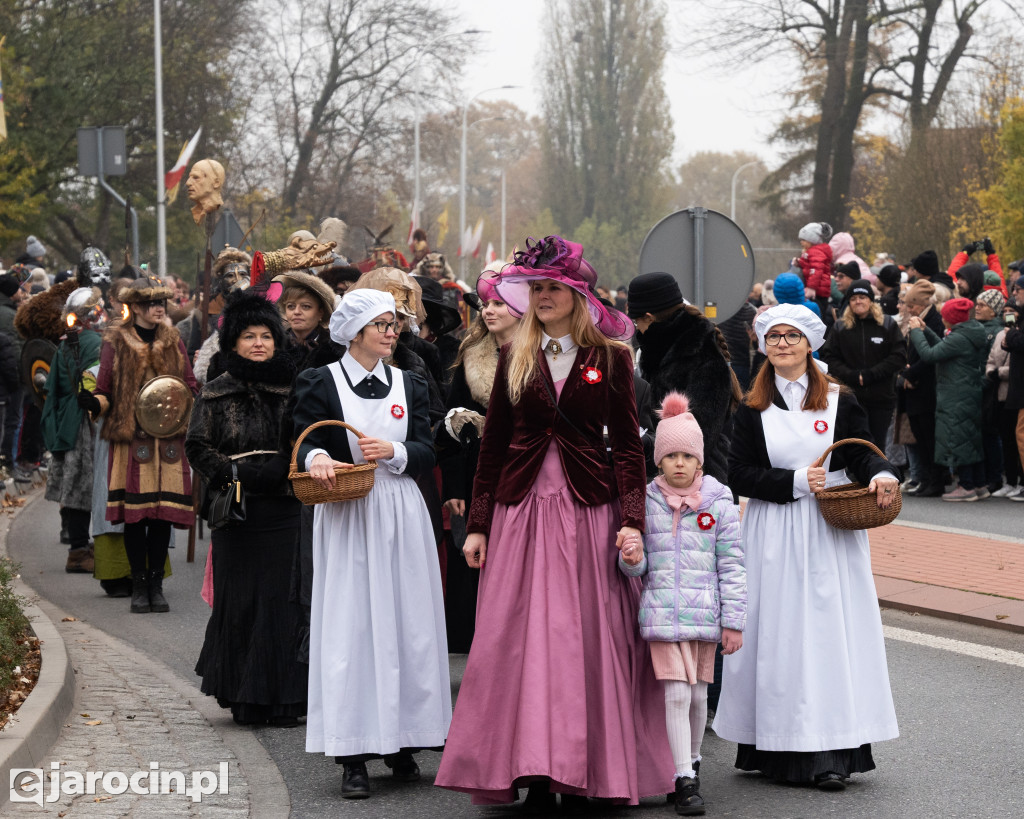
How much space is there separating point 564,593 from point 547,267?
1.20 metres

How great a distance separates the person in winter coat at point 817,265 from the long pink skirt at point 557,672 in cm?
1060

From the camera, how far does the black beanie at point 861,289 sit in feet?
46.1

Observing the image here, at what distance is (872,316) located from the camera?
1402cm

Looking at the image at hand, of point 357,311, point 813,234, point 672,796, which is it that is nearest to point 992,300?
point 813,234

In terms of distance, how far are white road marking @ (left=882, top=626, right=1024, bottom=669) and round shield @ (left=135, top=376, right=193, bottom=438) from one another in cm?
476

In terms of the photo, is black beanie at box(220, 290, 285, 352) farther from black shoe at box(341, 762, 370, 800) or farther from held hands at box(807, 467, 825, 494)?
held hands at box(807, 467, 825, 494)

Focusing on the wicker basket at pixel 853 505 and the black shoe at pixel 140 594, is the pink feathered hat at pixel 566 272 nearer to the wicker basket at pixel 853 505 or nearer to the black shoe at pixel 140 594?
the wicker basket at pixel 853 505

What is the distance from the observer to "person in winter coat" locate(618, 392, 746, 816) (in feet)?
17.6

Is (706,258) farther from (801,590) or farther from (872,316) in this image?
(801,590)

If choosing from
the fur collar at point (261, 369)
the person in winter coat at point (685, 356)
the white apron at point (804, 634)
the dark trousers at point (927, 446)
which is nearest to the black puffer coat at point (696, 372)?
the person in winter coat at point (685, 356)


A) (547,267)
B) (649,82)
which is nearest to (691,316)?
(547,267)

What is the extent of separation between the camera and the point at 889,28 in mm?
33938

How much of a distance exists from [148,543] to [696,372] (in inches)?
191

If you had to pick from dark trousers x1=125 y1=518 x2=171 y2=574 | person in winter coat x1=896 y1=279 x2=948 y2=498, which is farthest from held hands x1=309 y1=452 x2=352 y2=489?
person in winter coat x1=896 y1=279 x2=948 y2=498
